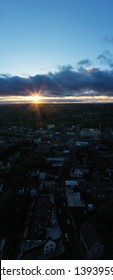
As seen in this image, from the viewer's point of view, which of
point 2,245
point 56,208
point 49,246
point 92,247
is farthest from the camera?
point 56,208

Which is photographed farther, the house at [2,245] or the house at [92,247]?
the house at [2,245]

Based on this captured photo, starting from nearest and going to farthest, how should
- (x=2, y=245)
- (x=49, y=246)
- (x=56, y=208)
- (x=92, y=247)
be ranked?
(x=92, y=247), (x=49, y=246), (x=2, y=245), (x=56, y=208)

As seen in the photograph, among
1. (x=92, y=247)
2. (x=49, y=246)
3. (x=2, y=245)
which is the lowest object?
(x=2, y=245)

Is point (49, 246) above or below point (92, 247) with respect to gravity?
below

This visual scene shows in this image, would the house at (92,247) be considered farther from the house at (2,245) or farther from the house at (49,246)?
the house at (2,245)

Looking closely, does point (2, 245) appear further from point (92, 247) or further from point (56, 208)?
point (92, 247)

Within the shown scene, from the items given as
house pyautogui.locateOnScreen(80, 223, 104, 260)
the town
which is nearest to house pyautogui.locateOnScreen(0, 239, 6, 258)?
the town

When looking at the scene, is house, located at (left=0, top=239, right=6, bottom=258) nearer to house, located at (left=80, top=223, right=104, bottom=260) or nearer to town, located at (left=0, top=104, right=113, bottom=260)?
town, located at (left=0, top=104, right=113, bottom=260)

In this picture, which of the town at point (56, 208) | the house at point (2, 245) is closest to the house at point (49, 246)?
the town at point (56, 208)

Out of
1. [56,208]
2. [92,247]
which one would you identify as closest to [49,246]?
[92,247]

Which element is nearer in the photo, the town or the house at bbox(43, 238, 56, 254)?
the house at bbox(43, 238, 56, 254)

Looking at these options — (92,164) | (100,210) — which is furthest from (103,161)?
(100,210)
